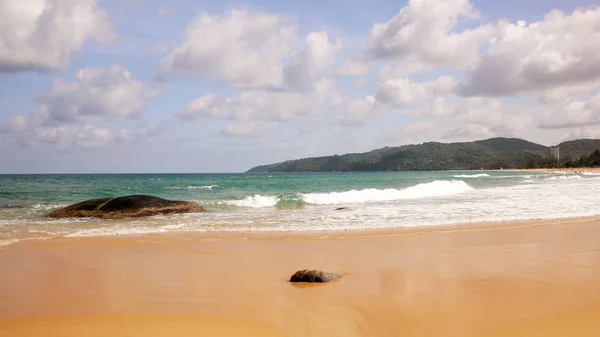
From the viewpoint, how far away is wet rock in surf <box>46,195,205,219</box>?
18.2 meters

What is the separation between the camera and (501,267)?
23.8 ft

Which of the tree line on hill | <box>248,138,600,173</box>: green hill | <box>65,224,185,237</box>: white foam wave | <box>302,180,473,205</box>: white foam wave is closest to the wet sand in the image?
<box>65,224,185,237</box>: white foam wave

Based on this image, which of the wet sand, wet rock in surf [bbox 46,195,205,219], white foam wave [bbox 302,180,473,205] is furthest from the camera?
white foam wave [bbox 302,180,473,205]

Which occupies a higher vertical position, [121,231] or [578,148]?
[578,148]

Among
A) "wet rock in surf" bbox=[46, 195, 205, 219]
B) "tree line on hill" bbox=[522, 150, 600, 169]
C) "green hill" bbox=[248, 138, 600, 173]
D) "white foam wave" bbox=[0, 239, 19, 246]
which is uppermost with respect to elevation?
"green hill" bbox=[248, 138, 600, 173]

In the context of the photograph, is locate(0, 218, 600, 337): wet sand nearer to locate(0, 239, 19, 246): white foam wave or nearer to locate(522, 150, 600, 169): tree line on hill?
locate(0, 239, 19, 246): white foam wave

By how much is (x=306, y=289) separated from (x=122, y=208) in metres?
14.4

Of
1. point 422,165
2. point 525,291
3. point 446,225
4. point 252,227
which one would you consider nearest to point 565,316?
point 525,291

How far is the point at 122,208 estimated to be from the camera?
18.4 m

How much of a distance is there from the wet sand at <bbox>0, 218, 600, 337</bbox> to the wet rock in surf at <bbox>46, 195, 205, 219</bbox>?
7926 mm

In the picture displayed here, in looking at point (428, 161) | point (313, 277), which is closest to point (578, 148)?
point (428, 161)

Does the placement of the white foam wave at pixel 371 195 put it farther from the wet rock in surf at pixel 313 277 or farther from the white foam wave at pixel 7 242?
the wet rock in surf at pixel 313 277

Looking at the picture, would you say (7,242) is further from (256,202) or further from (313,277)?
(256,202)

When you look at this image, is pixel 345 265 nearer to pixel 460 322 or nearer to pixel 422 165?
pixel 460 322
